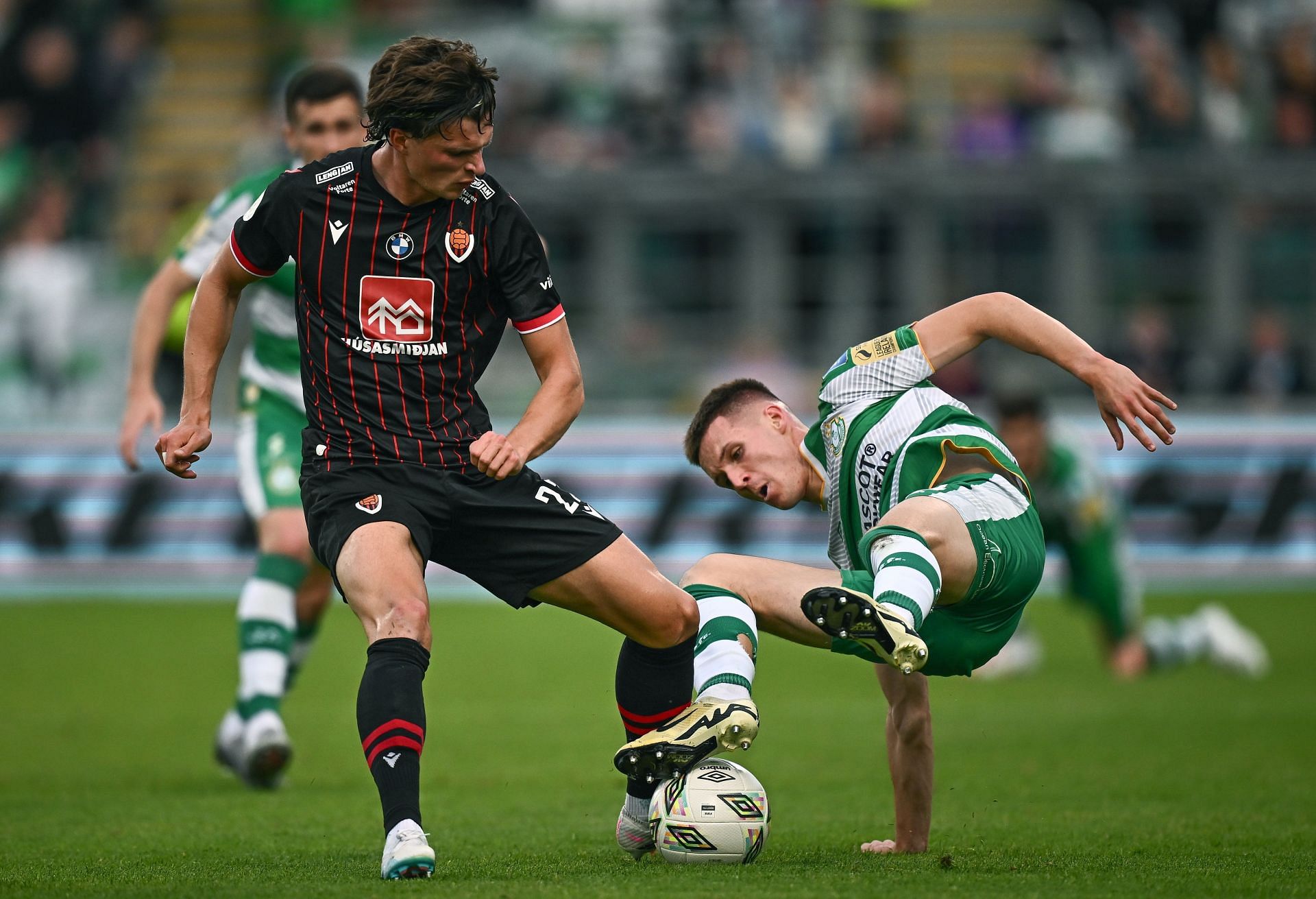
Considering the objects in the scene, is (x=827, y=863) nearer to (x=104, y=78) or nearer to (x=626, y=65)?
(x=626, y=65)

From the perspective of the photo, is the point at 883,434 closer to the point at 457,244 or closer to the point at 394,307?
the point at 457,244

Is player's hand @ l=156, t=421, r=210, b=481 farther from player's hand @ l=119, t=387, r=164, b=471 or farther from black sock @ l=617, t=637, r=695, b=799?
player's hand @ l=119, t=387, r=164, b=471

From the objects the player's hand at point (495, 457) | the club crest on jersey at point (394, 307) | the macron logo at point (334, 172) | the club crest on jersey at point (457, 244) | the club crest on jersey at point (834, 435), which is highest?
the macron logo at point (334, 172)

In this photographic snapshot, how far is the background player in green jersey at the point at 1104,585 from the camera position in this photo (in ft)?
38.1

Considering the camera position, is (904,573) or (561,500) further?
(561,500)

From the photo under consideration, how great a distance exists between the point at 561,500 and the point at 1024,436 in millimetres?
6336

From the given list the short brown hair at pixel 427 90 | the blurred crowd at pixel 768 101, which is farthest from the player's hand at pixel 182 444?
the blurred crowd at pixel 768 101

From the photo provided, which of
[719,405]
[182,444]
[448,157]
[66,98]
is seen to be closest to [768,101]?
[66,98]

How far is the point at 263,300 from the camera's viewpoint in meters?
7.79

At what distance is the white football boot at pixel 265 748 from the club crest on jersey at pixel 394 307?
2473mm

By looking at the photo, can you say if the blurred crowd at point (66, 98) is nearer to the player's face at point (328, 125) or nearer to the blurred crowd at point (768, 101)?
the blurred crowd at point (768, 101)

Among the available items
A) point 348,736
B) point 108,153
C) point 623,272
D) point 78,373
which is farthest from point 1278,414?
point 108,153

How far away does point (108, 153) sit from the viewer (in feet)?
69.6

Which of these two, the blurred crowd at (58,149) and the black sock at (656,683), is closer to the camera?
the black sock at (656,683)
